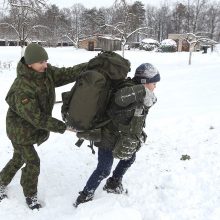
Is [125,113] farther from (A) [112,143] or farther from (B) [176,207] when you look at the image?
(B) [176,207]

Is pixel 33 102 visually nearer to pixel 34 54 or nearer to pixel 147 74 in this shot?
pixel 34 54

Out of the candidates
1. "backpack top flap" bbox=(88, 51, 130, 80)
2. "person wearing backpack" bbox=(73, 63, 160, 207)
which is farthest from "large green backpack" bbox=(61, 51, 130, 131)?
"person wearing backpack" bbox=(73, 63, 160, 207)

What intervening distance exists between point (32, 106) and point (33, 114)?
0.08 meters

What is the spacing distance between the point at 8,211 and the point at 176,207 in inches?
74.5

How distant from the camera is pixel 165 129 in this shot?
690cm

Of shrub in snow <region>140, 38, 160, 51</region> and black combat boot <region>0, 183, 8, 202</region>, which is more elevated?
black combat boot <region>0, 183, 8, 202</region>

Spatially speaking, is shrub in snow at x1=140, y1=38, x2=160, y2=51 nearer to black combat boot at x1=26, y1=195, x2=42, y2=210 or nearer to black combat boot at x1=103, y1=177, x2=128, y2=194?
black combat boot at x1=103, y1=177, x2=128, y2=194

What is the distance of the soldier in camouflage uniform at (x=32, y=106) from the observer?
137 inches

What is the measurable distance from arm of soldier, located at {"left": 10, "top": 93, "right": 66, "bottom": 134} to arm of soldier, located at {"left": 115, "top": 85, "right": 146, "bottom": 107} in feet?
2.14

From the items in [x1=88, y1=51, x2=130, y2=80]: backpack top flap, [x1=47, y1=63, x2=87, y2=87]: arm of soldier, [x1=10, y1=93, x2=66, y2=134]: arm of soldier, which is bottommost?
[x1=10, y1=93, x2=66, y2=134]: arm of soldier

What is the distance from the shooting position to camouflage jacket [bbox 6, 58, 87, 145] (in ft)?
11.3

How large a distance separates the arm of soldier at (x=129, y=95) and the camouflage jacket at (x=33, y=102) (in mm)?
650

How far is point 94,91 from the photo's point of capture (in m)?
3.24

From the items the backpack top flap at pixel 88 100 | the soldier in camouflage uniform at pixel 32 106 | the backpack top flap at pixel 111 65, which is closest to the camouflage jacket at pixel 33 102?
the soldier in camouflage uniform at pixel 32 106
